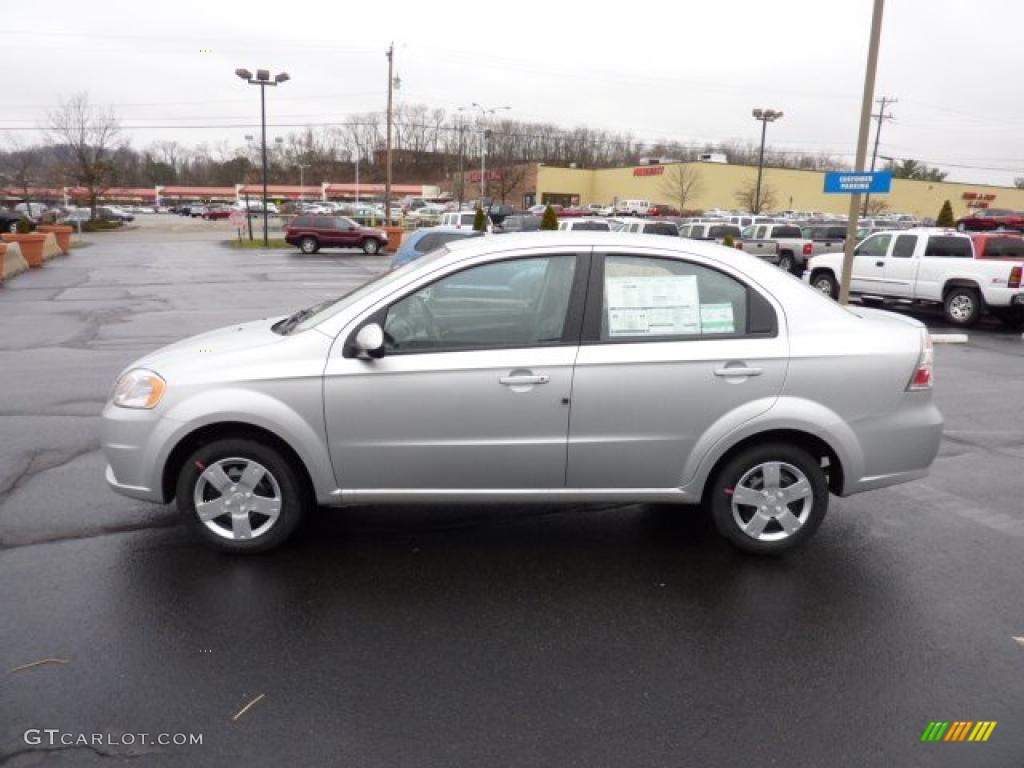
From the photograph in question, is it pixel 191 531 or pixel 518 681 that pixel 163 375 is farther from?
pixel 518 681

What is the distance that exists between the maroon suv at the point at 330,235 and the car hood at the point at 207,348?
30657 millimetres

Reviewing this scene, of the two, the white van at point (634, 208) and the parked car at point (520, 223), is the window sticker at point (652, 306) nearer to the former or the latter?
the parked car at point (520, 223)

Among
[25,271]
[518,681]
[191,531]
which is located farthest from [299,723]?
[25,271]

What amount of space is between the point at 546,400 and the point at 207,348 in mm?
1947

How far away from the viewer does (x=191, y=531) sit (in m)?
4.47

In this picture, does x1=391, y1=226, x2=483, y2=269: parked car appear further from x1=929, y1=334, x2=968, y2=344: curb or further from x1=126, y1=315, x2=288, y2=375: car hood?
x1=126, y1=315, x2=288, y2=375: car hood

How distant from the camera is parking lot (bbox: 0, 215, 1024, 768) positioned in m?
2.92

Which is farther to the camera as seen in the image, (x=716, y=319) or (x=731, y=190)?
(x=731, y=190)

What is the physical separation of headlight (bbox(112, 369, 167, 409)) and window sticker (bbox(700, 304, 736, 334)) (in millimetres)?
2913

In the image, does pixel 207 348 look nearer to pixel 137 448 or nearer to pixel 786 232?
pixel 137 448

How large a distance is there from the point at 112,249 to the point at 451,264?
3528 cm

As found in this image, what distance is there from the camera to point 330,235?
34.5 meters

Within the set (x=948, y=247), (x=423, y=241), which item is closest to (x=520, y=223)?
(x=423, y=241)

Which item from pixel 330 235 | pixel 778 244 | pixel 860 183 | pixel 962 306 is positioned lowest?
pixel 962 306
